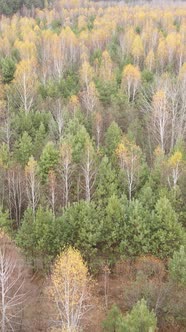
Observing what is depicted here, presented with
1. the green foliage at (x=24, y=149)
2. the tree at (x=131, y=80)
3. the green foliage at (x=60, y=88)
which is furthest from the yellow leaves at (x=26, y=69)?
the green foliage at (x=24, y=149)

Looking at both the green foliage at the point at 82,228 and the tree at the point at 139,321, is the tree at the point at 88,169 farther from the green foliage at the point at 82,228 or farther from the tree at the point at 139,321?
the tree at the point at 139,321

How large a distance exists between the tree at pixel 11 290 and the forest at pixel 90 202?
0.39ft

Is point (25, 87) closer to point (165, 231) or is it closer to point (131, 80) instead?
point (131, 80)

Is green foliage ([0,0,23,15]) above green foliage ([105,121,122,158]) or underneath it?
above

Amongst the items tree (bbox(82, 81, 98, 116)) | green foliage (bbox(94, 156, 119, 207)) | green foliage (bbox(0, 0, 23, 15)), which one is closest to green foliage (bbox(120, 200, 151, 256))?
green foliage (bbox(94, 156, 119, 207))

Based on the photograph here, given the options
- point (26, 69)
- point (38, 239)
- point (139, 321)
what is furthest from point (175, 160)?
point (26, 69)

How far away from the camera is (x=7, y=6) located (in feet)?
311

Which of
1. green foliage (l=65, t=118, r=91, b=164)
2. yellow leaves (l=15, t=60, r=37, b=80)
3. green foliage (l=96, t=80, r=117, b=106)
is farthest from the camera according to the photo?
green foliage (l=96, t=80, r=117, b=106)

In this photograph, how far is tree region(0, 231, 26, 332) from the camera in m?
23.9

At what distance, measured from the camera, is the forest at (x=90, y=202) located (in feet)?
83.7

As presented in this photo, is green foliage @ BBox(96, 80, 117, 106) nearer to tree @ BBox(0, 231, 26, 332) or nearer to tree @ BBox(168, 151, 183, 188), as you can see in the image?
tree @ BBox(168, 151, 183, 188)

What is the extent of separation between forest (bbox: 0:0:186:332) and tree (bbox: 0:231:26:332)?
0.12 m

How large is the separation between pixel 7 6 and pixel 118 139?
222 feet

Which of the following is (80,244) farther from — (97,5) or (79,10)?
(97,5)
